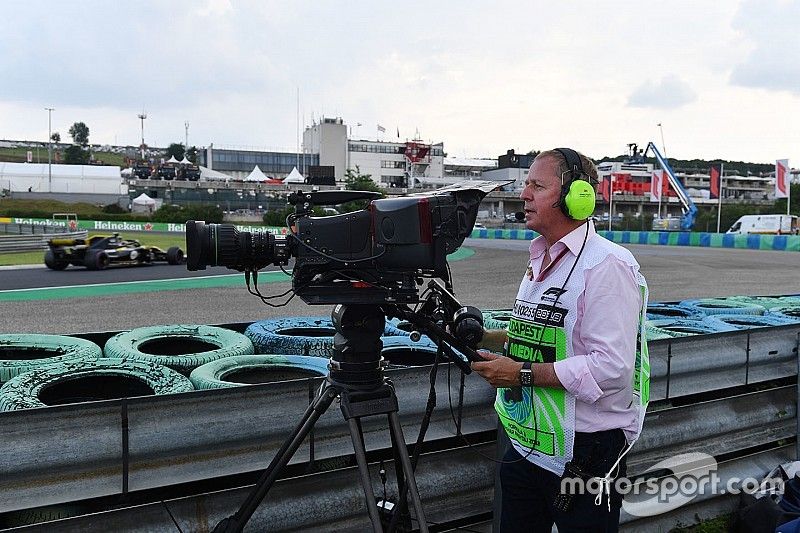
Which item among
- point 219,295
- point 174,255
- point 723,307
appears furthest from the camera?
point 174,255

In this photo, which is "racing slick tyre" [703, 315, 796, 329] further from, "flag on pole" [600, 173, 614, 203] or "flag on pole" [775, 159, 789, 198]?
"flag on pole" [600, 173, 614, 203]

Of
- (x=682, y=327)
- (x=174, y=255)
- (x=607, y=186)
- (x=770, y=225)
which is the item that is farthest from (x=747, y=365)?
(x=607, y=186)

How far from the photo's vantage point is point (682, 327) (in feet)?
14.3

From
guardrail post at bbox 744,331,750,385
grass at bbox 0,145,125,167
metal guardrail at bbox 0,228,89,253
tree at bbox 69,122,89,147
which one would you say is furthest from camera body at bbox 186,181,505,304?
tree at bbox 69,122,89,147

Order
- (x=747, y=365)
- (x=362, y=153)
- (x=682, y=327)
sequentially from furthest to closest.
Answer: (x=362, y=153) → (x=682, y=327) → (x=747, y=365)

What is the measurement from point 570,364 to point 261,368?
5.77 feet

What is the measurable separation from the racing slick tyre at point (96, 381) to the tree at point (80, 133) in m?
186

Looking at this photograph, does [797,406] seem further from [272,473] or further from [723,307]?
[272,473]

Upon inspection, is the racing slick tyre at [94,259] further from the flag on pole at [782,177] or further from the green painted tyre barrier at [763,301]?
the flag on pole at [782,177]

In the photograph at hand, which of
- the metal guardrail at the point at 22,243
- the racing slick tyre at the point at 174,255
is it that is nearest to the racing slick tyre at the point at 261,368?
the racing slick tyre at the point at 174,255

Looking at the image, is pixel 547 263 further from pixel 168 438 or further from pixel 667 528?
pixel 667 528

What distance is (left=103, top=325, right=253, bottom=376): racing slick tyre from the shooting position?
128 inches

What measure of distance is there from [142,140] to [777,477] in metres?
140

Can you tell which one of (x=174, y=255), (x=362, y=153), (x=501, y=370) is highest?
(x=362, y=153)
